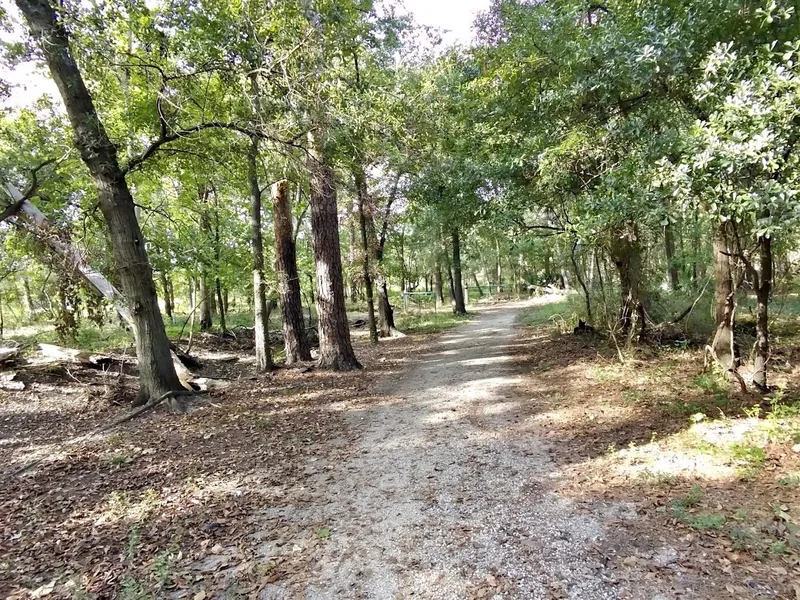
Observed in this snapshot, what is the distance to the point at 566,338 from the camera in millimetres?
11898

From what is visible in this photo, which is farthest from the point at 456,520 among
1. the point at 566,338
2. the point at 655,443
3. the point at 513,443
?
the point at 566,338

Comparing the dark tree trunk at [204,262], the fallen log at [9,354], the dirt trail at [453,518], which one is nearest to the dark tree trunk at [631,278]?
the dirt trail at [453,518]

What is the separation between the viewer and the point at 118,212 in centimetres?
693

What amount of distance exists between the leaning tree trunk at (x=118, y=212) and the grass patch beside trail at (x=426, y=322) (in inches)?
411

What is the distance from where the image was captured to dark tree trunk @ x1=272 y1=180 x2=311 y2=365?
10.2 meters

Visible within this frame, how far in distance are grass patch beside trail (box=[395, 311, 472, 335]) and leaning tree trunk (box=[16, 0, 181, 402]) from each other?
1043 cm

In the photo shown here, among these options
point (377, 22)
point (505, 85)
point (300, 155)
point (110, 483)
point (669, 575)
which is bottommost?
point (669, 575)

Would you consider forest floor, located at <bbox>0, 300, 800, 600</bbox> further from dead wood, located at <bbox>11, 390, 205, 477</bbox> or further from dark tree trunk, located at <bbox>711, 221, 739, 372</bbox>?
dark tree trunk, located at <bbox>711, 221, 739, 372</bbox>

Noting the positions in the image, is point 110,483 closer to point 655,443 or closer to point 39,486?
point 39,486

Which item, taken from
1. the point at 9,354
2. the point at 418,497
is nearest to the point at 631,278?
the point at 418,497

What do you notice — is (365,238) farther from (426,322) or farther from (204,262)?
(426,322)

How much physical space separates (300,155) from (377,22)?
553 centimetres

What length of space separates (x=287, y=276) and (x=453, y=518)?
753cm

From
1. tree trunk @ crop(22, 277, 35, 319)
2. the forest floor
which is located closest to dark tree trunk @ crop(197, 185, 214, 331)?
the forest floor
